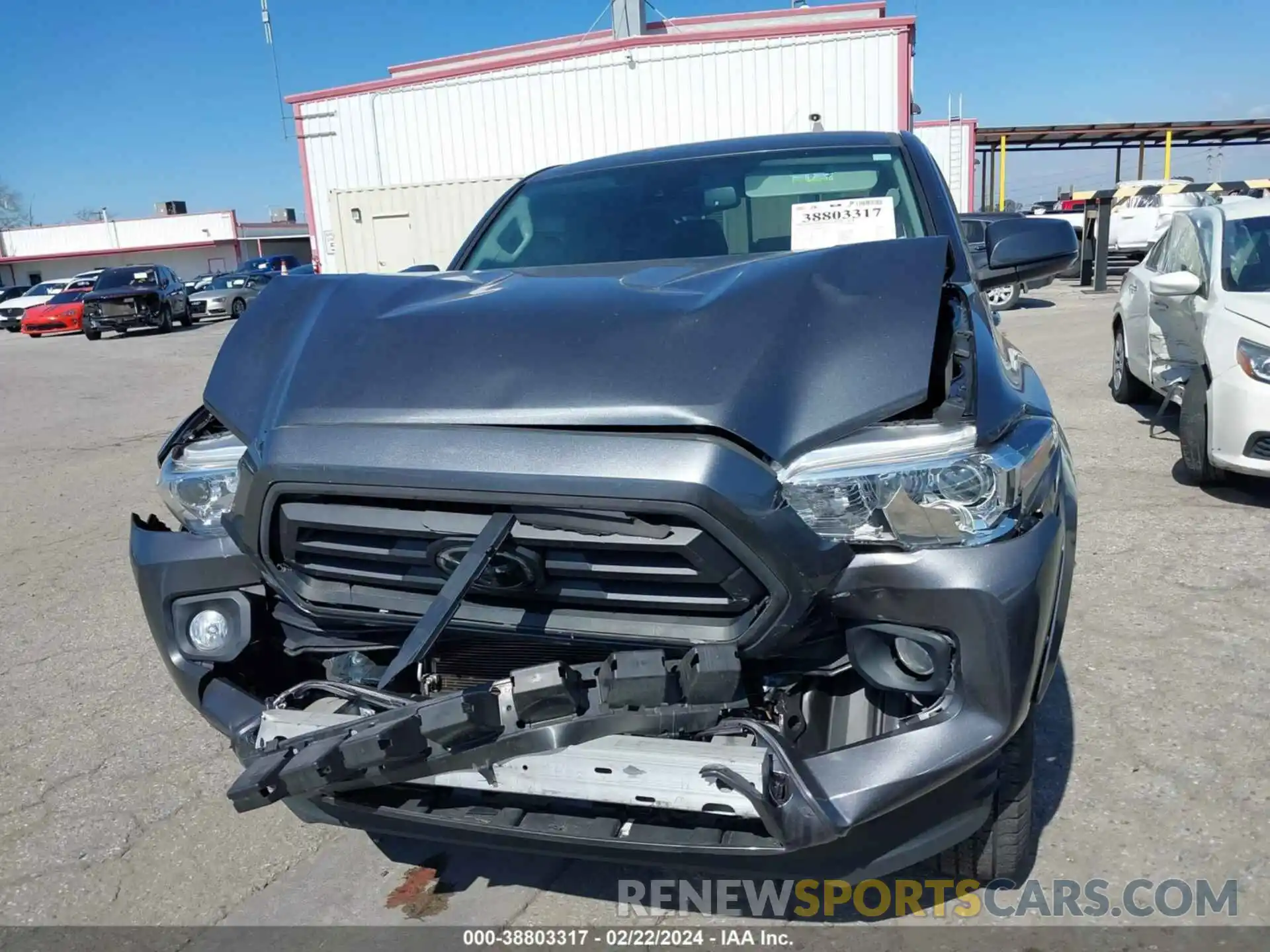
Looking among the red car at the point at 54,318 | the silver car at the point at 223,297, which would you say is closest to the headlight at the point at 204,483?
the silver car at the point at 223,297

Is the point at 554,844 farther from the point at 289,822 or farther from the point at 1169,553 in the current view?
the point at 1169,553

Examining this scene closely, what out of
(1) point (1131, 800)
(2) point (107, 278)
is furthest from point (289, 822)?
(2) point (107, 278)

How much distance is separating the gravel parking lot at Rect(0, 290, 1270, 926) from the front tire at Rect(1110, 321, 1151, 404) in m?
2.39

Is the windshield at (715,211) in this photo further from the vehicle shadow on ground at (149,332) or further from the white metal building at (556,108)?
the vehicle shadow on ground at (149,332)

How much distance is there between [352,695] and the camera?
2123 mm

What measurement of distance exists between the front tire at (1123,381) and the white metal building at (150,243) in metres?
52.9

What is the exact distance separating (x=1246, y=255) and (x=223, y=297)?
27.2 meters

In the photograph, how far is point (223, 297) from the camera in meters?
28.1

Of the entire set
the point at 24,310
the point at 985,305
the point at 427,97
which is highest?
the point at 427,97

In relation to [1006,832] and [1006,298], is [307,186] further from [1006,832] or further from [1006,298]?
[1006,832]

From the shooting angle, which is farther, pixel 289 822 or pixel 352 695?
pixel 289 822

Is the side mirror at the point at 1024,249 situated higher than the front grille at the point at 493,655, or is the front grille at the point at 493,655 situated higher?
the side mirror at the point at 1024,249

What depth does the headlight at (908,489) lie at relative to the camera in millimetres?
1785

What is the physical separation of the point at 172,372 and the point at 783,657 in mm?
15605
